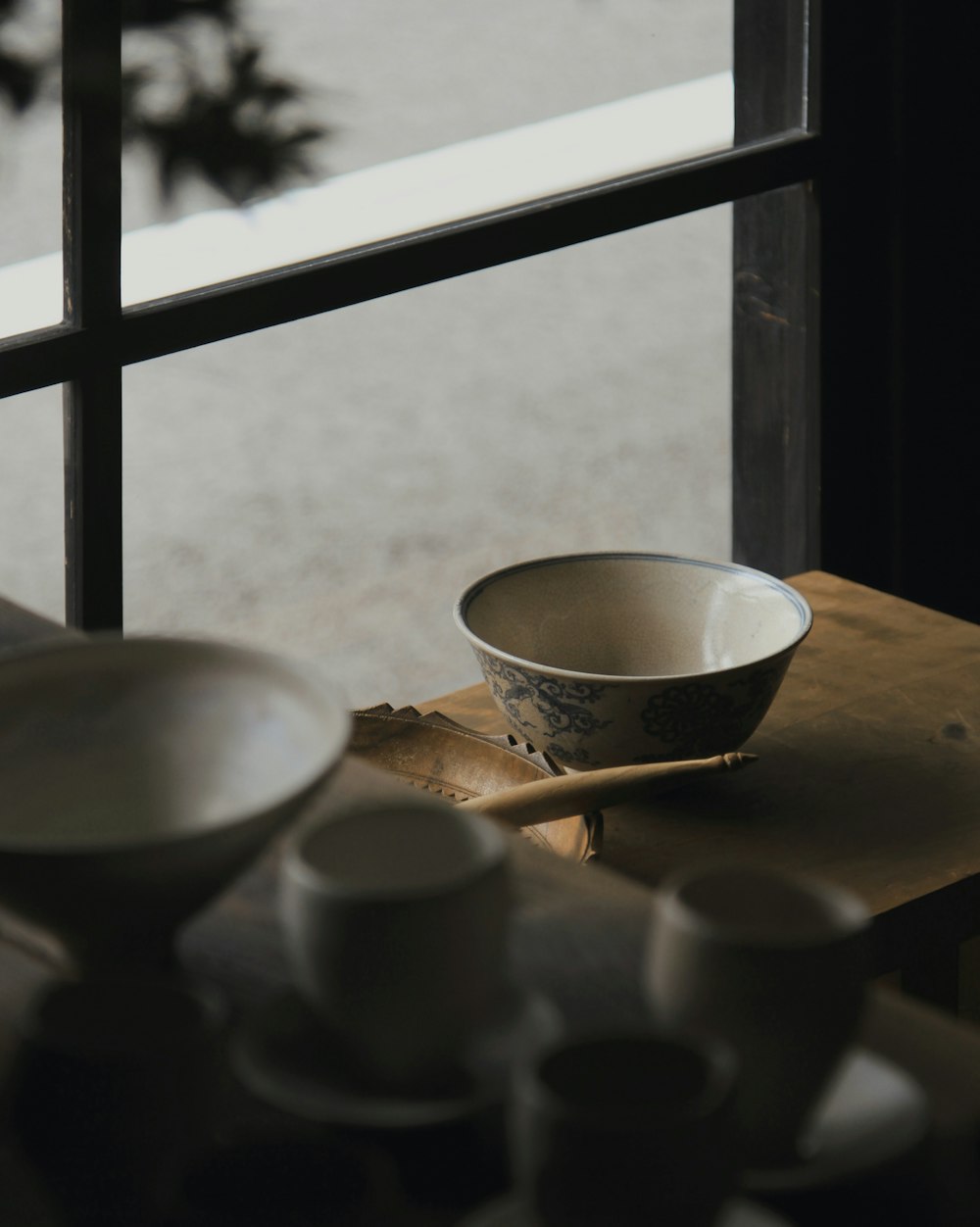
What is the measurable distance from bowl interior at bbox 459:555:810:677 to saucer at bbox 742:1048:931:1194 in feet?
2.39

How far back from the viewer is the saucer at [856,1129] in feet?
1.35

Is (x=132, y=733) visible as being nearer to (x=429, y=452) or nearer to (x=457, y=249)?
(x=457, y=249)

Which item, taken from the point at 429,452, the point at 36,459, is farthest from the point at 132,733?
the point at 429,452

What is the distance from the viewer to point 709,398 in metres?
2.86

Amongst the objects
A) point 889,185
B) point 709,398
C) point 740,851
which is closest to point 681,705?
point 740,851

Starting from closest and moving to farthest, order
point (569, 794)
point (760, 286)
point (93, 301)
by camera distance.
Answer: point (569, 794)
point (93, 301)
point (760, 286)

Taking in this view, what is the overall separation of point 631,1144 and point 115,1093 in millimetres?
154

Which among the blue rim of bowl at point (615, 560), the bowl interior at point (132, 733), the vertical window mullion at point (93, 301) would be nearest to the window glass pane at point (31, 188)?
the vertical window mullion at point (93, 301)

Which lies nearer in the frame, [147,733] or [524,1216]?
[524,1216]

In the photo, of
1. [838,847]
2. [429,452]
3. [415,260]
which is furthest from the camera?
[429,452]

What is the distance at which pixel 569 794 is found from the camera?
934 mm

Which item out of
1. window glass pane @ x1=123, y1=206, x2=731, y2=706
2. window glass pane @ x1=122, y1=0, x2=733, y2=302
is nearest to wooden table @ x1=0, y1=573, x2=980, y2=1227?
window glass pane @ x1=122, y1=0, x2=733, y2=302

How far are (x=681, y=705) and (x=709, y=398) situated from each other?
188 centimetres

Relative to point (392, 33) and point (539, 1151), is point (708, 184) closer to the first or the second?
point (392, 33)
